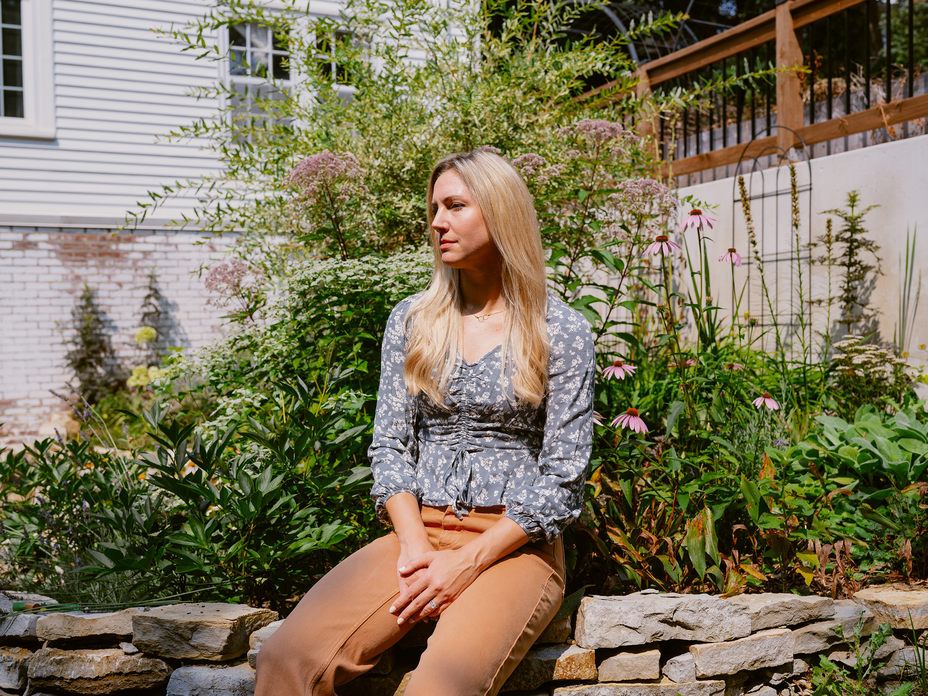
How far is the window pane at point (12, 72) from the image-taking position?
6695mm

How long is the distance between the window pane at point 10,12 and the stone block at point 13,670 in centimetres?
686

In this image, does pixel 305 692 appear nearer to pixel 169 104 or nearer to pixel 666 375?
pixel 666 375

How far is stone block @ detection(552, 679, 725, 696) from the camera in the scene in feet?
6.09

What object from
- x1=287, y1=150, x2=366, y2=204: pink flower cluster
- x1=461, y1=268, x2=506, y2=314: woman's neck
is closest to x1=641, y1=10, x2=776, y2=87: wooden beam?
x1=287, y1=150, x2=366, y2=204: pink flower cluster

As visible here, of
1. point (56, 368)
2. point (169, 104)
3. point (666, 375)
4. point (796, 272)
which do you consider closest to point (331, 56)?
point (666, 375)

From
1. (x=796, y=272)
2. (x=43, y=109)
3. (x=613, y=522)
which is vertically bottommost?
(x=613, y=522)

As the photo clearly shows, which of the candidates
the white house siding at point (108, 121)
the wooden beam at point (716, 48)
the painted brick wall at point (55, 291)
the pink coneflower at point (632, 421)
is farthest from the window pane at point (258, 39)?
the pink coneflower at point (632, 421)

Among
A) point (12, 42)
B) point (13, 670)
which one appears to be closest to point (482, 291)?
→ point (13, 670)

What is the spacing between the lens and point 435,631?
4.86ft

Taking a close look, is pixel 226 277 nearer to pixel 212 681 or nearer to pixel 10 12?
pixel 212 681

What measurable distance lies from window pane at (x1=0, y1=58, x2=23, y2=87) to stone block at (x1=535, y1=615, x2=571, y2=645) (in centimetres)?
750

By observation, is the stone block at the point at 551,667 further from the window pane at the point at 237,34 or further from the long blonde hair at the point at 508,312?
the window pane at the point at 237,34

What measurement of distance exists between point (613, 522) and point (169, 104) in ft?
22.2

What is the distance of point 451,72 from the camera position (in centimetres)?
345
